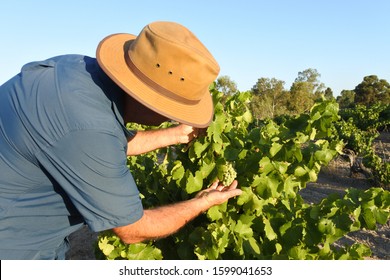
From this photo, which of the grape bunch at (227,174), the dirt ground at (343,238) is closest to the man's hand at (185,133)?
the grape bunch at (227,174)

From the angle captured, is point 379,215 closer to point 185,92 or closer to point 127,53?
point 185,92

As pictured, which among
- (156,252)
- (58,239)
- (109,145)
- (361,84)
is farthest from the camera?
(361,84)

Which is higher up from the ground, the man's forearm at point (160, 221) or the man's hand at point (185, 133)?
the man's hand at point (185, 133)

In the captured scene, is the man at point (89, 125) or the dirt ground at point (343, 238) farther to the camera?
the dirt ground at point (343, 238)

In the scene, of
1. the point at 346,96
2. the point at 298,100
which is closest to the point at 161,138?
the point at 298,100

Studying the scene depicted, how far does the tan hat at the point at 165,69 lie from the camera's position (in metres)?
1.81

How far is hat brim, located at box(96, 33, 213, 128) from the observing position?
1826 millimetres

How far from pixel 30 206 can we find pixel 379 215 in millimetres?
1783

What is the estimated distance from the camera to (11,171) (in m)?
1.85

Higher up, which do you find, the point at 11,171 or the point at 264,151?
the point at 264,151

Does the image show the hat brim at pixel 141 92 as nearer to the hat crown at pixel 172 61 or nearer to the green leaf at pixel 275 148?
the hat crown at pixel 172 61

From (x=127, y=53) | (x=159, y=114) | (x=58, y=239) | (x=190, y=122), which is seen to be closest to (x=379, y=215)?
(x=190, y=122)

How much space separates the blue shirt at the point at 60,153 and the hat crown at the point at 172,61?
209 millimetres

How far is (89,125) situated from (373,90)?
2026 inches
